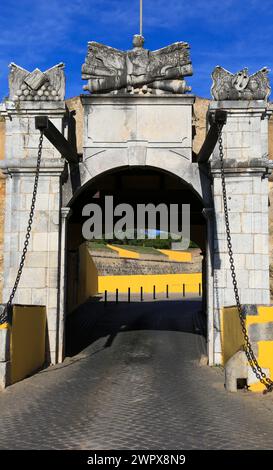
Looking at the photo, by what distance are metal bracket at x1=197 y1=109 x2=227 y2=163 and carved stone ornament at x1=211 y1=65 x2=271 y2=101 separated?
103cm

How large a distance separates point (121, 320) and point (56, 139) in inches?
372

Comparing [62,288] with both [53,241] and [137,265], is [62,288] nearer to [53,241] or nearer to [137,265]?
[53,241]

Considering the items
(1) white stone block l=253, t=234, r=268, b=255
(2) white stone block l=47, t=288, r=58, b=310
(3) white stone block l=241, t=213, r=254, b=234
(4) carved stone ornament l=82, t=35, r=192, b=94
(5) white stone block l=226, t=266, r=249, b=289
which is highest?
(4) carved stone ornament l=82, t=35, r=192, b=94

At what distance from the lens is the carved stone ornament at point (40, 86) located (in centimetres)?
1021

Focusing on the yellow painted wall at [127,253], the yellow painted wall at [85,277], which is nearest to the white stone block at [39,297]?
the yellow painted wall at [85,277]

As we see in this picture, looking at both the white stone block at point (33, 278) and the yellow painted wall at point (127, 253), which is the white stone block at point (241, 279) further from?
the yellow painted wall at point (127, 253)

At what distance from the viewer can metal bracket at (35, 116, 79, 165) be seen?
7785 millimetres

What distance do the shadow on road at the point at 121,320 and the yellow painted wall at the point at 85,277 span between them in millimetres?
640

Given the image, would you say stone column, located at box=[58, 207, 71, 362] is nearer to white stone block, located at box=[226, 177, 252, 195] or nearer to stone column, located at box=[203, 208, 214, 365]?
stone column, located at box=[203, 208, 214, 365]

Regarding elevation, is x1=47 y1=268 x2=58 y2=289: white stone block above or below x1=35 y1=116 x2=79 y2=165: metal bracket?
below

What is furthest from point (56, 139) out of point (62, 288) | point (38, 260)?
point (62, 288)

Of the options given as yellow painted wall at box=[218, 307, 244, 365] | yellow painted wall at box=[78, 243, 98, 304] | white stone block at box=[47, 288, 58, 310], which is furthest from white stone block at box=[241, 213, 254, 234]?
yellow painted wall at box=[78, 243, 98, 304]

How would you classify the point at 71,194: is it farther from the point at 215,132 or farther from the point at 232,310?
the point at 232,310

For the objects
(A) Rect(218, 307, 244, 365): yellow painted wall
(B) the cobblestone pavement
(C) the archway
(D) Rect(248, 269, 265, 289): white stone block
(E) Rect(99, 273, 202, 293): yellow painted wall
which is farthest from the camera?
(E) Rect(99, 273, 202, 293): yellow painted wall
